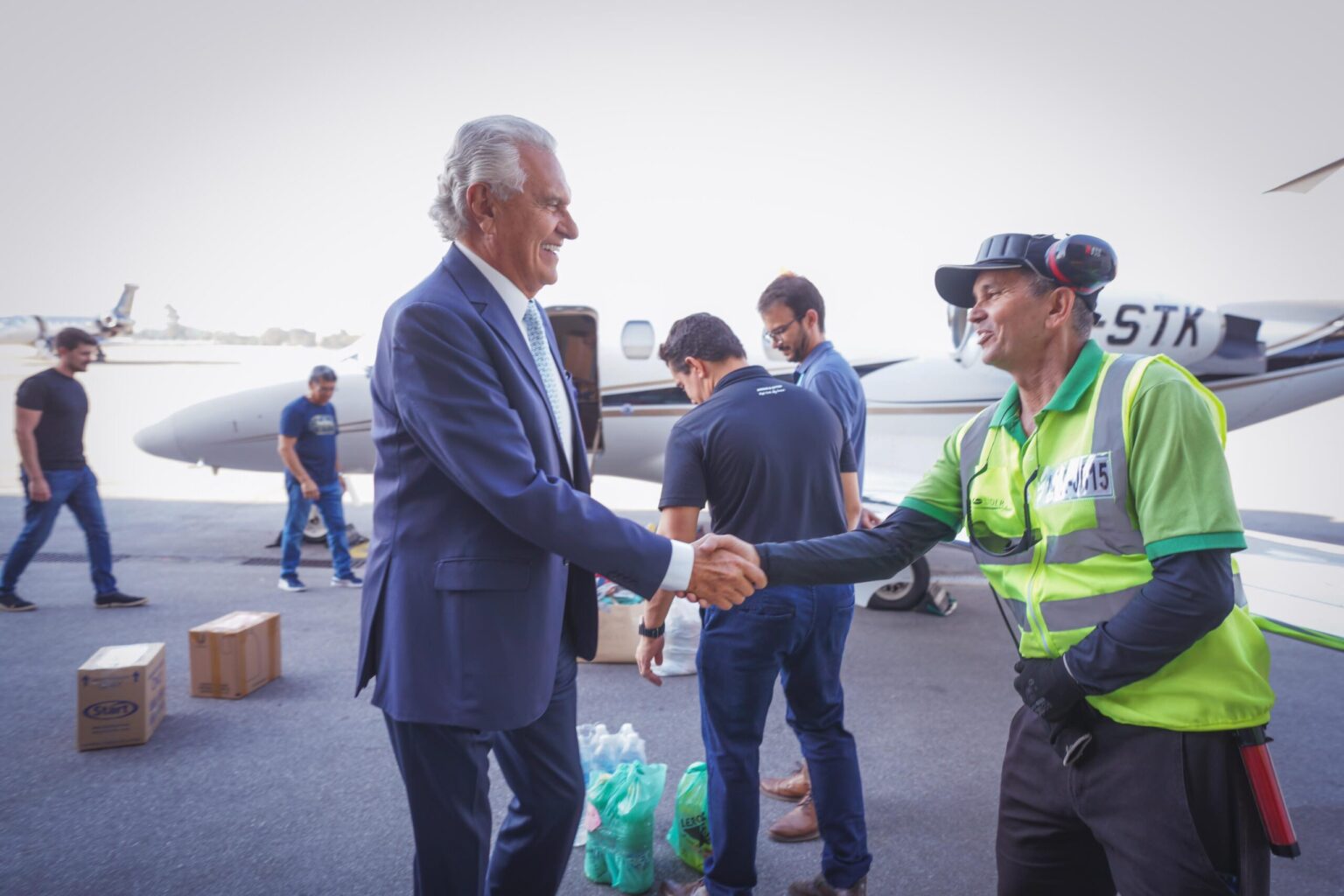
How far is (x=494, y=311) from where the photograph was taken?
172 centimetres

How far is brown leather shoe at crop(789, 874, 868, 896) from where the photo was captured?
2479mm

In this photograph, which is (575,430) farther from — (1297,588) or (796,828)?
(1297,588)

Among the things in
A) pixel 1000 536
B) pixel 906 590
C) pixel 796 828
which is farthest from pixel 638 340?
pixel 1000 536

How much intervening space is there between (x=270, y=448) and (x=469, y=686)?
823 cm

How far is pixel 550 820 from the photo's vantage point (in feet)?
6.21

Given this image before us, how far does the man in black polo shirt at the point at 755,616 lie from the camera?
235 cm

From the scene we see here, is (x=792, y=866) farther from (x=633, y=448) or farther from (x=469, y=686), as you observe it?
(x=633, y=448)

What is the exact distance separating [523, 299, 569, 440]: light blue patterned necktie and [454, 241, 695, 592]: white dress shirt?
30mm

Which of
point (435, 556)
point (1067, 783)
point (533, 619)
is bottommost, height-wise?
point (1067, 783)

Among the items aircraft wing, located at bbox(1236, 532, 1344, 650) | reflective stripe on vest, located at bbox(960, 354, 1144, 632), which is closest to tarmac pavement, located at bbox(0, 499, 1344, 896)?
aircraft wing, located at bbox(1236, 532, 1344, 650)

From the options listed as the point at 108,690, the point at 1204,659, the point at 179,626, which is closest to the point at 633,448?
the point at 179,626

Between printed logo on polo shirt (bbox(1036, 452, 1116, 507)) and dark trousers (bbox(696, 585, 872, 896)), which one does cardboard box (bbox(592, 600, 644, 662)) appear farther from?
printed logo on polo shirt (bbox(1036, 452, 1116, 507))

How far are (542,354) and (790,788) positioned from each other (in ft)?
7.17

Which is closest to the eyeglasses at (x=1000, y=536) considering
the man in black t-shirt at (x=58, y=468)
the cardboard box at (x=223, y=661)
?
the cardboard box at (x=223, y=661)
